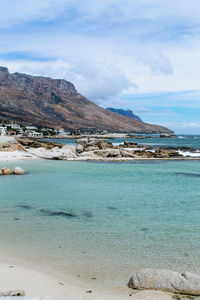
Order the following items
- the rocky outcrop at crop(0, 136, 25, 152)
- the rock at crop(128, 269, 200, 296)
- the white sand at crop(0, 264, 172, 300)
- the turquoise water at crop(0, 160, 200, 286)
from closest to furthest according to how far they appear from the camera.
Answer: the white sand at crop(0, 264, 172, 300), the rock at crop(128, 269, 200, 296), the turquoise water at crop(0, 160, 200, 286), the rocky outcrop at crop(0, 136, 25, 152)

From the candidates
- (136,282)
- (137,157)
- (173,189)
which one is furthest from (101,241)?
(137,157)

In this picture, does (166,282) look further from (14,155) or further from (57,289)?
(14,155)

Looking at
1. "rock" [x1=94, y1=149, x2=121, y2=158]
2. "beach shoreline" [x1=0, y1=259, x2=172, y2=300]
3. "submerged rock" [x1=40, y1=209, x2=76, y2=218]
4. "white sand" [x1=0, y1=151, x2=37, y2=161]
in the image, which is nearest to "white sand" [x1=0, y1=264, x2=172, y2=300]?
"beach shoreline" [x1=0, y1=259, x2=172, y2=300]

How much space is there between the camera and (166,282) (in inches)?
274

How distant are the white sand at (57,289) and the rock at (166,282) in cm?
17

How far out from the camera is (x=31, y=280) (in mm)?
7238

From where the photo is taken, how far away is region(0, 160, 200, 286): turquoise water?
27.6 feet

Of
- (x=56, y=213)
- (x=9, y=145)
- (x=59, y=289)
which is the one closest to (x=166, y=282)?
(x=59, y=289)

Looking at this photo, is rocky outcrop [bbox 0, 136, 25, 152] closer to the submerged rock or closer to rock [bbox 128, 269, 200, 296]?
the submerged rock

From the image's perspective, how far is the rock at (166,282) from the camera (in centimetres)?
682

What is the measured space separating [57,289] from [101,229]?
4.68 m

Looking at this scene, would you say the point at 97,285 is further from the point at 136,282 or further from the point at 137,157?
the point at 137,157

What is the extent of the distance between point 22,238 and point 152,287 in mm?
4875

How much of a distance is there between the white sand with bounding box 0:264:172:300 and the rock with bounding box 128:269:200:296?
0.17 m
